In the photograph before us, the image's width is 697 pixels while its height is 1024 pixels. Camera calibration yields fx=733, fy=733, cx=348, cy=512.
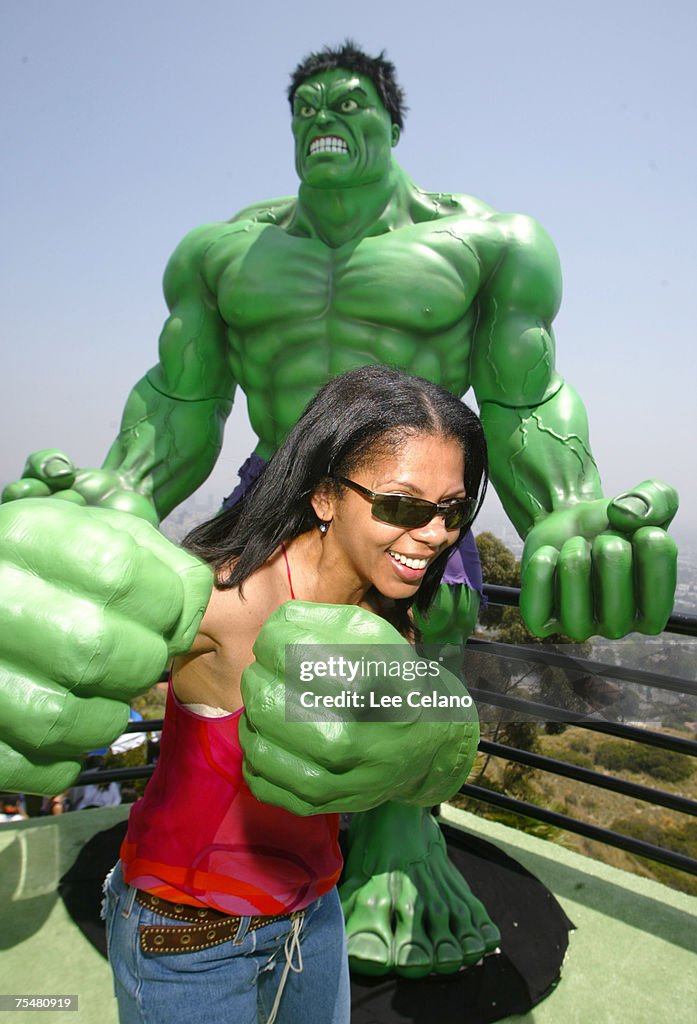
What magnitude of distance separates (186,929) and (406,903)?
1228 millimetres

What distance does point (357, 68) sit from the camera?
1.77m

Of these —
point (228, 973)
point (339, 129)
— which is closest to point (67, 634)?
point (228, 973)

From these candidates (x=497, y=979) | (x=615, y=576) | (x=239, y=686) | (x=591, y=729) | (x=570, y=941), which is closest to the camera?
(x=239, y=686)

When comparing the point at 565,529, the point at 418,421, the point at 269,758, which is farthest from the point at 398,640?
the point at 565,529

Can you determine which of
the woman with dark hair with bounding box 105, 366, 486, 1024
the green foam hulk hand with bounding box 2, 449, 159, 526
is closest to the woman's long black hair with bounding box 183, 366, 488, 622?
the woman with dark hair with bounding box 105, 366, 486, 1024

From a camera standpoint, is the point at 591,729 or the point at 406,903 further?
the point at 591,729

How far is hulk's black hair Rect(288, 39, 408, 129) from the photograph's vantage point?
177 centimetres

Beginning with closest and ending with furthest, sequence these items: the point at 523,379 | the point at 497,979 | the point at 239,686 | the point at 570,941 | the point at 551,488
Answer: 1. the point at 239,686
2. the point at 551,488
3. the point at 523,379
4. the point at 497,979
5. the point at 570,941

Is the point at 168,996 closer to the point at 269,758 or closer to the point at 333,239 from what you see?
the point at 269,758

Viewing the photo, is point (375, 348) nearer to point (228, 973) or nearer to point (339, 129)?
point (339, 129)

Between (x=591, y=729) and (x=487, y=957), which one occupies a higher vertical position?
(x=591, y=729)

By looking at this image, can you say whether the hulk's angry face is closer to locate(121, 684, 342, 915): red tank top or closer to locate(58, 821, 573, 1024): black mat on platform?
locate(121, 684, 342, 915): red tank top

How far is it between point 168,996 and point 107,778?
71.7 inches

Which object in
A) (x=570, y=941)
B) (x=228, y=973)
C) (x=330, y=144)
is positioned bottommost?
(x=570, y=941)
